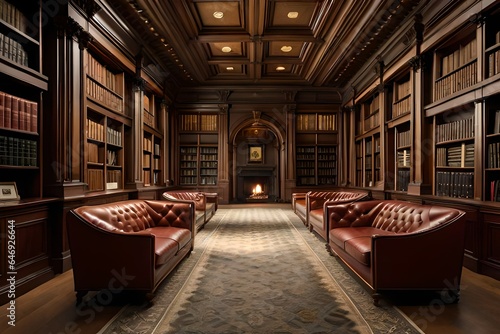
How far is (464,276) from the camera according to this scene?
139 inches

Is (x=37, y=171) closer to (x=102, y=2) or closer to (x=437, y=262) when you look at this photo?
(x=102, y=2)

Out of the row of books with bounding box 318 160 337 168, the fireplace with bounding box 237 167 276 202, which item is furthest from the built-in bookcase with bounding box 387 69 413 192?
the fireplace with bounding box 237 167 276 202

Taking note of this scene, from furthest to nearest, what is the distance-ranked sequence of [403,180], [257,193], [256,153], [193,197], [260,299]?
1. [256,153]
2. [257,193]
3. [193,197]
4. [403,180]
5. [260,299]

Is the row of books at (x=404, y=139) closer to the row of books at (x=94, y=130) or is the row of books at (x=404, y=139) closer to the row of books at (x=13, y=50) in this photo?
the row of books at (x=94, y=130)

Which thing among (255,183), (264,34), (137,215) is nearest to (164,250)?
(137,215)

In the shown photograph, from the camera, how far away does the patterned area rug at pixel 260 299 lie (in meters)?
2.27

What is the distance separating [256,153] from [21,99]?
897 cm

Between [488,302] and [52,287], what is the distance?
4.14m

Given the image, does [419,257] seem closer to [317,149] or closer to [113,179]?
[113,179]

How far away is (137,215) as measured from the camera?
395 centimetres

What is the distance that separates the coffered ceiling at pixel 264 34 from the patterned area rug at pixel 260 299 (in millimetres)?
4278

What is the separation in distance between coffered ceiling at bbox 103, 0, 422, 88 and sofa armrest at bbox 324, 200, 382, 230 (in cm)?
341

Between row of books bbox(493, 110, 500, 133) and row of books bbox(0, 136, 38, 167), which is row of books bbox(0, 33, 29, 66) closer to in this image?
row of books bbox(0, 136, 38, 167)

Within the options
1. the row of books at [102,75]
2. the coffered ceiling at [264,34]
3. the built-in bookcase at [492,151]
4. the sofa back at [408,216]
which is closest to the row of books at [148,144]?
the row of books at [102,75]
